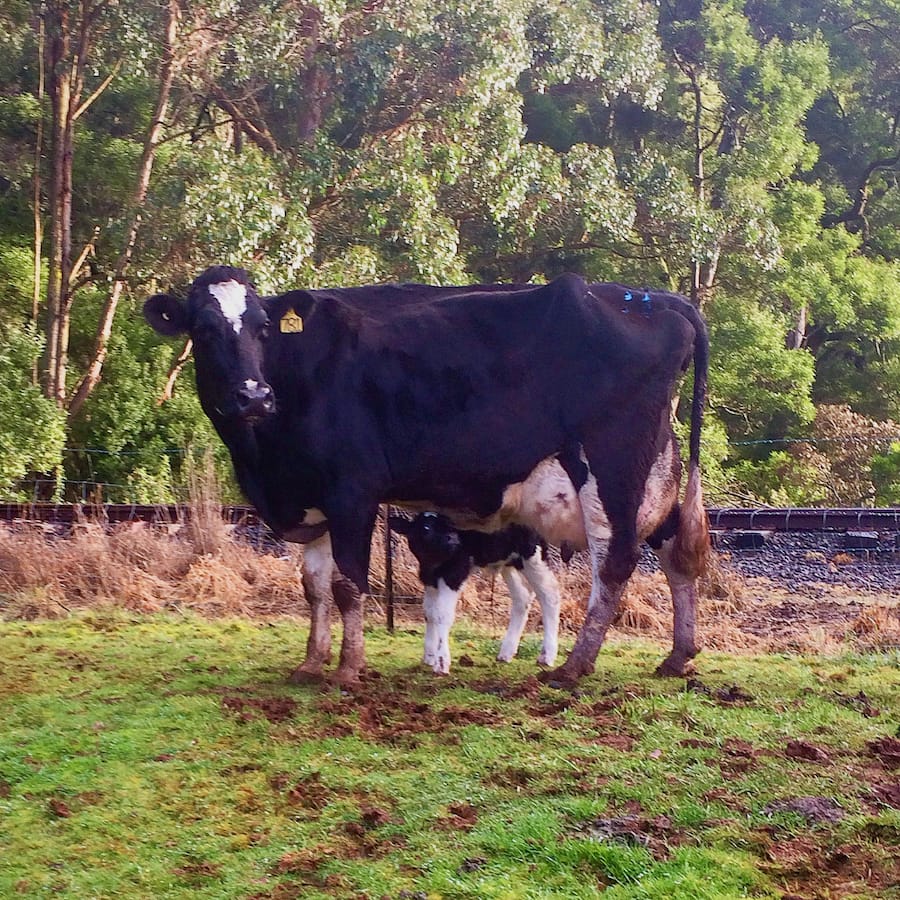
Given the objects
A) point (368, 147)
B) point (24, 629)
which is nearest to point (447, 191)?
point (368, 147)

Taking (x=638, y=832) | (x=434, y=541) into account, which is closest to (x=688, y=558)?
(x=434, y=541)

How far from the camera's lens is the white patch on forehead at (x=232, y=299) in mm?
7273

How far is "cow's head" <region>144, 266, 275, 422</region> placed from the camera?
23.1 ft

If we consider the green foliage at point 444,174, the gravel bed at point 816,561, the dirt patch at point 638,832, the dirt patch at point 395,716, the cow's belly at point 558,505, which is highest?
the green foliage at point 444,174

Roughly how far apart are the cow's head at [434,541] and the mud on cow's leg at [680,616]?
1.46 metres

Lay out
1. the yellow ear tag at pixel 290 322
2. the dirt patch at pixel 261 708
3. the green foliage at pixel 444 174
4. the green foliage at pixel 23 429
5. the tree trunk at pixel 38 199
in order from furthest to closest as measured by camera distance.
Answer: the tree trunk at pixel 38 199, the green foliage at pixel 444 174, the green foliage at pixel 23 429, the yellow ear tag at pixel 290 322, the dirt patch at pixel 261 708

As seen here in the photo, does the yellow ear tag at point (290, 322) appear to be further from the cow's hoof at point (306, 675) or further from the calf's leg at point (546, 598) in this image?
the calf's leg at point (546, 598)

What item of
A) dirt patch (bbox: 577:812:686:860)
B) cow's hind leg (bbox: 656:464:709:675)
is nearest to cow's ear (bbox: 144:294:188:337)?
cow's hind leg (bbox: 656:464:709:675)

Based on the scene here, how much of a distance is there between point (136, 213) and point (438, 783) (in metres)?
13.9

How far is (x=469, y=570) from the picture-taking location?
843 cm

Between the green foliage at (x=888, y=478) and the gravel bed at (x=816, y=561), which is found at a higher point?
the green foliage at (x=888, y=478)

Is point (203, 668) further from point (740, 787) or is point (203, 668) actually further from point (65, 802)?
point (740, 787)

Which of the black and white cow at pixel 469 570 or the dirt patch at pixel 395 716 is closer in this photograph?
the dirt patch at pixel 395 716

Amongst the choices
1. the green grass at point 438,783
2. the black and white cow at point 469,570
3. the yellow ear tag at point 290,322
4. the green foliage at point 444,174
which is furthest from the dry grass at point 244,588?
the green foliage at point 444,174
